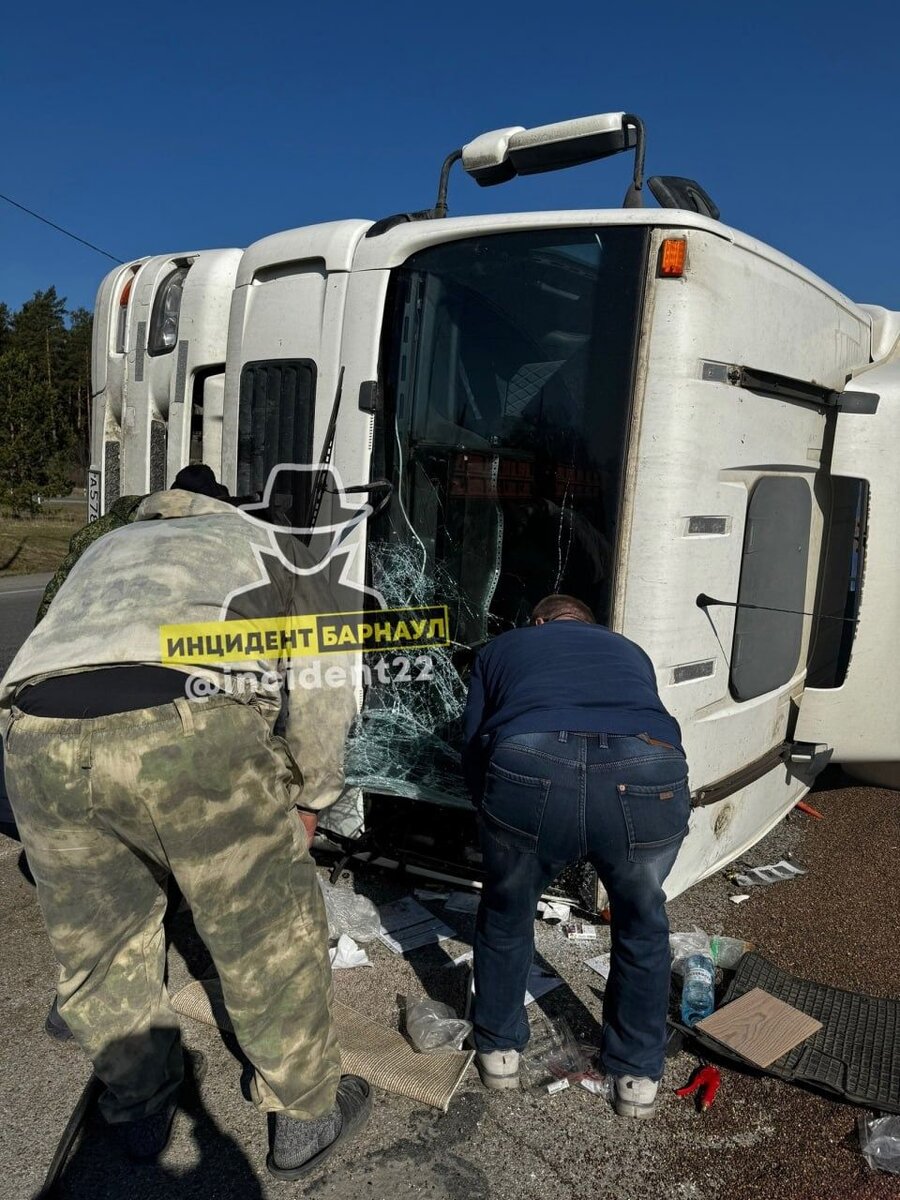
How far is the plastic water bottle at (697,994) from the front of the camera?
2.94m

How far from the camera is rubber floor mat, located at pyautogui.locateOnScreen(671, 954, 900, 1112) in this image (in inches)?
102

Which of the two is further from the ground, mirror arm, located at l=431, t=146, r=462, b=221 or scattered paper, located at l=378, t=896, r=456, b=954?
mirror arm, located at l=431, t=146, r=462, b=221

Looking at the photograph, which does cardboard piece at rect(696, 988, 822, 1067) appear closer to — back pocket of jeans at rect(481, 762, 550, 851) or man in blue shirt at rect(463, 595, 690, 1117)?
man in blue shirt at rect(463, 595, 690, 1117)

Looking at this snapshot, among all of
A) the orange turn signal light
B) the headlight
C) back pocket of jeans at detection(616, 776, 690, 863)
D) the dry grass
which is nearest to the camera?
back pocket of jeans at detection(616, 776, 690, 863)

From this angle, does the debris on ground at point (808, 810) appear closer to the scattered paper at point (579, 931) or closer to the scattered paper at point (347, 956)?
the scattered paper at point (579, 931)

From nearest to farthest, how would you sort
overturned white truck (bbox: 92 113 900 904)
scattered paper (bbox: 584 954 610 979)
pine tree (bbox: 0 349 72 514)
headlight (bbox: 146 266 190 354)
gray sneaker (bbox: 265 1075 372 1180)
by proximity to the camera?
gray sneaker (bbox: 265 1075 372 1180) < overturned white truck (bbox: 92 113 900 904) < scattered paper (bbox: 584 954 610 979) < headlight (bbox: 146 266 190 354) < pine tree (bbox: 0 349 72 514)

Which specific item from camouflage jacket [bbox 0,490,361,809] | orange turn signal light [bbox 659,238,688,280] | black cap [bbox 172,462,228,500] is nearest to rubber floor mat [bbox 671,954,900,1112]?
camouflage jacket [bbox 0,490,361,809]

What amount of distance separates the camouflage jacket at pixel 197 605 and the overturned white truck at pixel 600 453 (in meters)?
0.94

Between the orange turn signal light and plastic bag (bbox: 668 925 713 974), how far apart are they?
224 centimetres

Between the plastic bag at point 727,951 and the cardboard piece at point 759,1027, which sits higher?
the cardboard piece at point 759,1027

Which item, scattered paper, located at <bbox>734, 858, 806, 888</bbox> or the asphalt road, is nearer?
the asphalt road

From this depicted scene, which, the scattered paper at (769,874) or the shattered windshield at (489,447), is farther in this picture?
the scattered paper at (769,874)

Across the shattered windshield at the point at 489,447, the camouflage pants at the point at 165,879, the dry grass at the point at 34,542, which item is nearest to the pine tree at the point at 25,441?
the dry grass at the point at 34,542

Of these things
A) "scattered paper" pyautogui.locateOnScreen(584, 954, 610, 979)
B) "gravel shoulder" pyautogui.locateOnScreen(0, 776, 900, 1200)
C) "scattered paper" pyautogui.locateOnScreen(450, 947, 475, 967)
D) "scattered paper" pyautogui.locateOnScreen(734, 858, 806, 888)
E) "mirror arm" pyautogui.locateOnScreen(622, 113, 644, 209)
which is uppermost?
"mirror arm" pyautogui.locateOnScreen(622, 113, 644, 209)
